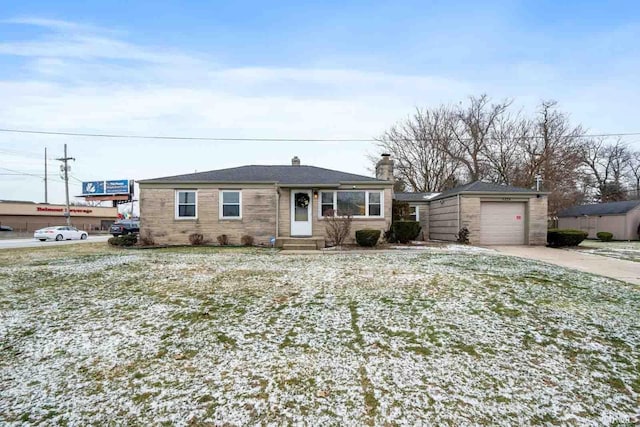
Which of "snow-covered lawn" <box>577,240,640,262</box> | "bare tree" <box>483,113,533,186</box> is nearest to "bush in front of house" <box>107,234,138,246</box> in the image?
"snow-covered lawn" <box>577,240,640,262</box>

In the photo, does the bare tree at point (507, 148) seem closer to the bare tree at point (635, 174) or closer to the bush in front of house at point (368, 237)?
the bush in front of house at point (368, 237)

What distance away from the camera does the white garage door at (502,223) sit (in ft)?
47.5

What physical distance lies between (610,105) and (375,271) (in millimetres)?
18834

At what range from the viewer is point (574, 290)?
5.60 metres

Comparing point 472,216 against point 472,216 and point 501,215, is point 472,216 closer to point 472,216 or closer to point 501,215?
point 472,216

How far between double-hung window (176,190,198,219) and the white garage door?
42.2 ft

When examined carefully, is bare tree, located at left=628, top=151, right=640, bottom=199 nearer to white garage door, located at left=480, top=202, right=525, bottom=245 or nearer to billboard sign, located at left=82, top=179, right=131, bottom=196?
white garage door, located at left=480, top=202, right=525, bottom=245

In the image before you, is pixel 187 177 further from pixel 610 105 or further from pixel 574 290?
pixel 610 105

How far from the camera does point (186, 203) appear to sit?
13.7 m

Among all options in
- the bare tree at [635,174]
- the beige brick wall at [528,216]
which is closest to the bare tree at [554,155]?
the beige brick wall at [528,216]

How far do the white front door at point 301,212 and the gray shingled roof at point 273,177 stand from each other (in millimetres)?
570

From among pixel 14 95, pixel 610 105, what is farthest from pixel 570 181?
pixel 14 95

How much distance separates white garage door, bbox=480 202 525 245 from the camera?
14469 mm

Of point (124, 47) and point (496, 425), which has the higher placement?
point (124, 47)
